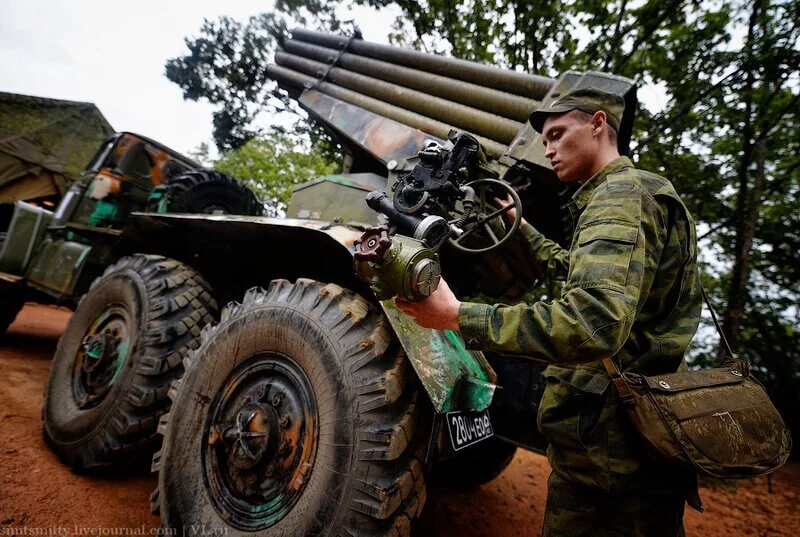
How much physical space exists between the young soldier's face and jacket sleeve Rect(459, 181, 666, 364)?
0.33 meters

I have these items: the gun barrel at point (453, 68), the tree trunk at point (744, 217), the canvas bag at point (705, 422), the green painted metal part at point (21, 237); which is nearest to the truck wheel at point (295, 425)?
the canvas bag at point (705, 422)

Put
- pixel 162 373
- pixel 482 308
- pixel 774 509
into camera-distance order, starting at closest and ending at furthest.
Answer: pixel 482 308
pixel 162 373
pixel 774 509

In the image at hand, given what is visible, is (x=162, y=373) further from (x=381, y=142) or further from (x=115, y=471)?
(x=381, y=142)

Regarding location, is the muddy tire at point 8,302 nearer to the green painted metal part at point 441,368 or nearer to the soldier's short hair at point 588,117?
the green painted metal part at point 441,368

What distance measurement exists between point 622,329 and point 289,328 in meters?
1.39

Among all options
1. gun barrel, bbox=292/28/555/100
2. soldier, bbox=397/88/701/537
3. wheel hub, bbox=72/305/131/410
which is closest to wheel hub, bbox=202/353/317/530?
soldier, bbox=397/88/701/537

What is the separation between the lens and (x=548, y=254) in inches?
94.0

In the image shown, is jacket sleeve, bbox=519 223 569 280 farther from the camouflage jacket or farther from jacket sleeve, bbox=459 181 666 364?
jacket sleeve, bbox=459 181 666 364

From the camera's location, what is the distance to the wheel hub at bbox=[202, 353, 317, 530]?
1.69 metres

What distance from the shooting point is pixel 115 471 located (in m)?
2.62

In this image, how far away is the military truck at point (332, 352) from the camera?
5.02ft

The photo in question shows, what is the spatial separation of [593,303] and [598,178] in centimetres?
70

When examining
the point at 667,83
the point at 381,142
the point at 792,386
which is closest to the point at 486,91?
the point at 381,142

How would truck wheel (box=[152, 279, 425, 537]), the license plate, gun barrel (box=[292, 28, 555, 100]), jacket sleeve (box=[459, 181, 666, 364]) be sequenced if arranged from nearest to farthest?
jacket sleeve (box=[459, 181, 666, 364]), truck wheel (box=[152, 279, 425, 537]), the license plate, gun barrel (box=[292, 28, 555, 100])
